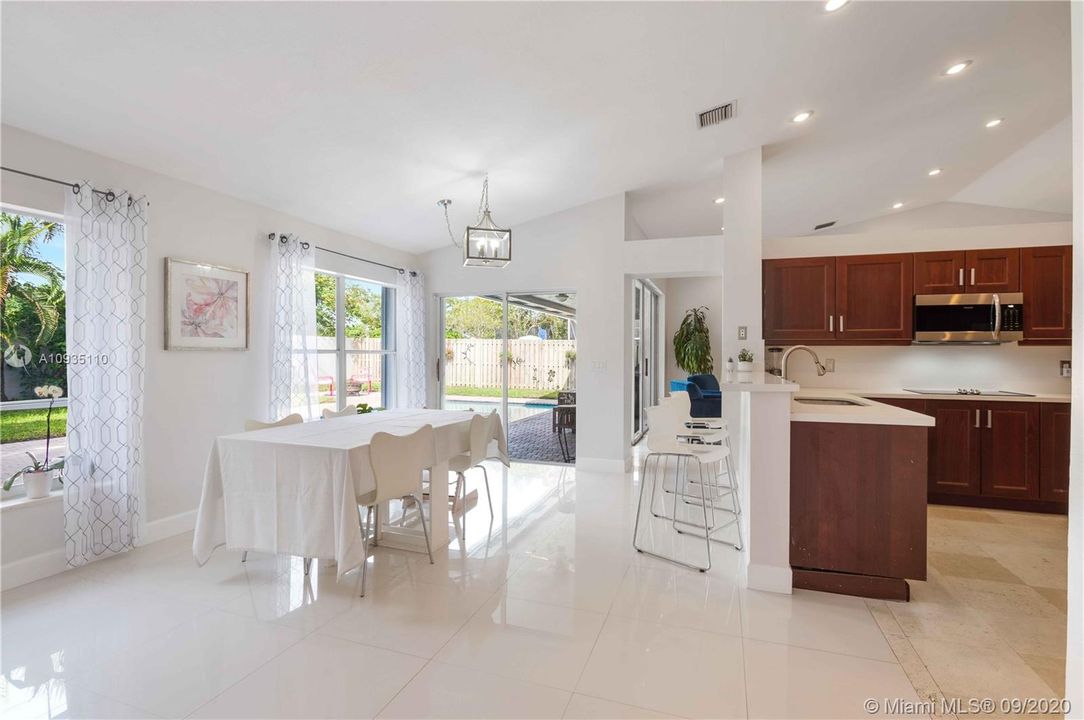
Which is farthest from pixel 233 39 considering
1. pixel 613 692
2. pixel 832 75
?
pixel 832 75

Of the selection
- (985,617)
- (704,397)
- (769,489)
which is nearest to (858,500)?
(769,489)

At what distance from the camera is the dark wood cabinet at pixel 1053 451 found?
3.92 m

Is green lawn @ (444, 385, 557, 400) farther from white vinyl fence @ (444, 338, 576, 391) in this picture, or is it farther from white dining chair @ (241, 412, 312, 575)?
white dining chair @ (241, 412, 312, 575)

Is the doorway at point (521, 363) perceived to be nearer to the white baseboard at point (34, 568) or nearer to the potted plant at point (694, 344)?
the potted plant at point (694, 344)

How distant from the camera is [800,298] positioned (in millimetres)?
4602

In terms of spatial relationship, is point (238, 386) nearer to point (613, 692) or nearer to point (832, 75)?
point (613, 692)

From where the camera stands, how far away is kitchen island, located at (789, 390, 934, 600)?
251 centimetres

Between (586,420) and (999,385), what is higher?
(999,385)

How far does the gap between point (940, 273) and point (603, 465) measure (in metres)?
3.53

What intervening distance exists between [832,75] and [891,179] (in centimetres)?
280

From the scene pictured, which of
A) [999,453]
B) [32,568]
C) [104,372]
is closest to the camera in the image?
[32,568]

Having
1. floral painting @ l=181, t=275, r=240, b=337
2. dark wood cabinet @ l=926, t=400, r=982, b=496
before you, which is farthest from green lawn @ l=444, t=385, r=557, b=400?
dark wood cabinet @ l=926, t=400, r=982, b=496

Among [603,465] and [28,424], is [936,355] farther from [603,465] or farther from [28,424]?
[28,424]

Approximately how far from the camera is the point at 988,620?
2.36m
